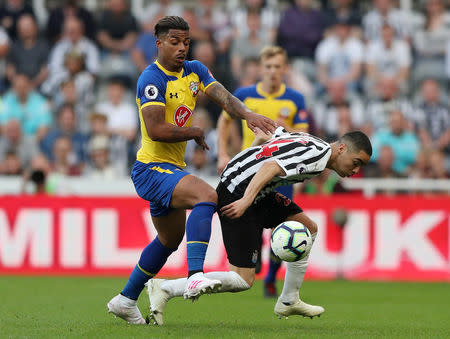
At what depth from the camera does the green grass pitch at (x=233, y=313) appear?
698 cm

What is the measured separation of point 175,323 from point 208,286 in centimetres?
128

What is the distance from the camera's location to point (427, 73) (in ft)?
58.1

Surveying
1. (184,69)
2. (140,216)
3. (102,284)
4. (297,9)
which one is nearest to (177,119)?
(184,69)

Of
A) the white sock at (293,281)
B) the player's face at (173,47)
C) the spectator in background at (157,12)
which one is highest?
the spectator in background at (157,12)

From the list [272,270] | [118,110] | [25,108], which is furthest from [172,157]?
[25,108]

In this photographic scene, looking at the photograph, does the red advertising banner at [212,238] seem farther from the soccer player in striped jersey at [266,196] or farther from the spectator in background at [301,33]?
the soccer player in striped jersey at [266,196]

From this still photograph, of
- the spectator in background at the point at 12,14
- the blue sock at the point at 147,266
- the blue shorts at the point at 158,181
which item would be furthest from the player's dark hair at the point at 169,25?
the spectator in background at the point at 12,14

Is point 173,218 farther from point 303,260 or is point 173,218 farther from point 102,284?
point 102,284

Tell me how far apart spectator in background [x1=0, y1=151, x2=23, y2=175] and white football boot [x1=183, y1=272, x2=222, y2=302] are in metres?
9.03

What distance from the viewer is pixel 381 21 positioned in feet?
57.5

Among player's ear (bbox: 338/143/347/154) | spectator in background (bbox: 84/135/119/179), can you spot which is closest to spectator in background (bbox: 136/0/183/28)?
spectator in background (bbox: 84/135/119/179)

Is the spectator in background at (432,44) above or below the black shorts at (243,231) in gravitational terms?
above

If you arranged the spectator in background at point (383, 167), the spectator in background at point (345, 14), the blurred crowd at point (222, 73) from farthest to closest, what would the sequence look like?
1. the spectator in background at point (345, 14)
2. the blurred crowd at point (222, 73)
3. the spectator in background at point (383, 167)

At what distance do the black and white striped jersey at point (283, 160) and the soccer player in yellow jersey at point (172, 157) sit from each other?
0.58 feet
